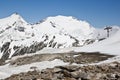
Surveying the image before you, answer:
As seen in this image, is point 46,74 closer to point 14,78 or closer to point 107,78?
point 14,78

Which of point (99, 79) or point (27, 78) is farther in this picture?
point (27, 78)

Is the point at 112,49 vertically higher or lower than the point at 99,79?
higher

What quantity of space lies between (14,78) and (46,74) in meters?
3.19

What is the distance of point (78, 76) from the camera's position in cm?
2570

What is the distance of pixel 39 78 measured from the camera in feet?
86.7

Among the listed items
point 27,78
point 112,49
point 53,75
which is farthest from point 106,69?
point 112,49

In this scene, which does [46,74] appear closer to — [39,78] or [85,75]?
[39,78]

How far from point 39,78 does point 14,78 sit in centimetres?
383

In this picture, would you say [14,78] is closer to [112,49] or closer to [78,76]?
[78,76]

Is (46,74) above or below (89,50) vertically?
below

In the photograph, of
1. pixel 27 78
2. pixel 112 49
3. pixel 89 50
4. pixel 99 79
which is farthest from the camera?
pixel 89 50

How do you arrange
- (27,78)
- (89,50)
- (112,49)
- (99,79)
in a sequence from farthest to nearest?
1. (89,50)
2. (112,49)
3. (27,78)
4. (99,79)

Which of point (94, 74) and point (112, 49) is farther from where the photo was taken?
point (112, 49)

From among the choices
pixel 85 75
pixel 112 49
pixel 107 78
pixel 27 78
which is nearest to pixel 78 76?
pixel 85 75
